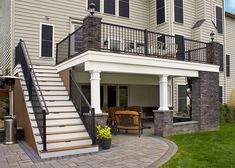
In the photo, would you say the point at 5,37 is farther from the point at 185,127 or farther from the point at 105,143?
the point at 185,127

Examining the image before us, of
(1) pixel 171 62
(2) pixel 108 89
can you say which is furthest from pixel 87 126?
(2) pixel 108 89

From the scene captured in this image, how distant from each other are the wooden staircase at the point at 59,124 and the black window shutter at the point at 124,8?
20.6ft

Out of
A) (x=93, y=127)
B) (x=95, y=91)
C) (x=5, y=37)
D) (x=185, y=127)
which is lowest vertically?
(x=185, y=127)

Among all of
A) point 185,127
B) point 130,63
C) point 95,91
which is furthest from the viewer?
point 185,127

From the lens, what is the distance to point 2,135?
8.54m

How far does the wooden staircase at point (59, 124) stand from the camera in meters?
6.80

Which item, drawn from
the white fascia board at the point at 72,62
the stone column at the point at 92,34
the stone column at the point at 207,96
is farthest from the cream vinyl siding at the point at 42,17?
the stone column at the point at 207,96

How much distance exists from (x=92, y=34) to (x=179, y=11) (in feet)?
28.7

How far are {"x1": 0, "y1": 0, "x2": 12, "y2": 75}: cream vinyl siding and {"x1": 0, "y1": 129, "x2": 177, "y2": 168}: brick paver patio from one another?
493cm

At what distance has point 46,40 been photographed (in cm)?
1173

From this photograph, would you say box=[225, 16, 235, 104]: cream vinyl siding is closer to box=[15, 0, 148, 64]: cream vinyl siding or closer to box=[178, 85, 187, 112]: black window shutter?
box=[178, 85, 187, 112]: black window shutter

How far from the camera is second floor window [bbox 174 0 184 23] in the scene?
14594 mm

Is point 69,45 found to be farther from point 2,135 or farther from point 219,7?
point 219,7

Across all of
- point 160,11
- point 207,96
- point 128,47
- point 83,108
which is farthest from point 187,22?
point 83,108
